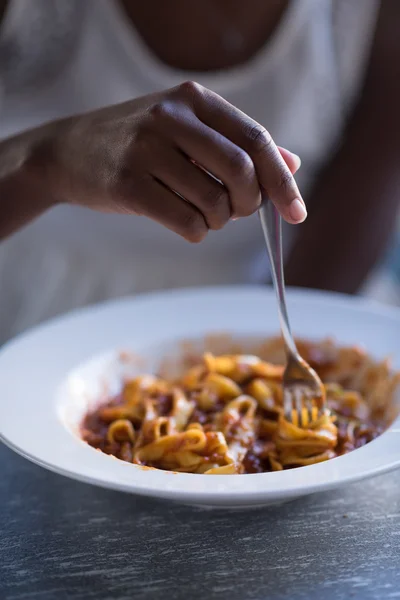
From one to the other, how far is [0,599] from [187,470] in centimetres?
34

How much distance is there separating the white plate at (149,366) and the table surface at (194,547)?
67 millimetres

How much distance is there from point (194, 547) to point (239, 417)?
0.99 ft

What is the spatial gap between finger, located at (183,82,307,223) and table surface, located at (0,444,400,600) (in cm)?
46

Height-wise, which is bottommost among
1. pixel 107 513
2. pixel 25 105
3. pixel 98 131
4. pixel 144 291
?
pixel 144 291

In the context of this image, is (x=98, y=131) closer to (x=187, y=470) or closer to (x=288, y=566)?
(x=187, y=470)

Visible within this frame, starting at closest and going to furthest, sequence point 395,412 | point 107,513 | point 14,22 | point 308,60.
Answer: point 107,513, point 395,412, point 14,22, point 308,60

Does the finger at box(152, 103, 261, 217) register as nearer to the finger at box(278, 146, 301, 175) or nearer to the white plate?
the finger at box(278, 146, 301, 175)

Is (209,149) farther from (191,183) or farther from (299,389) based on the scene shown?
(299,389)

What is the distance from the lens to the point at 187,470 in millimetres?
1066

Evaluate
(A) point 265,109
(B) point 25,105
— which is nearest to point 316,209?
(A) point 265,109

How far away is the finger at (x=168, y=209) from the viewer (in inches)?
38.7

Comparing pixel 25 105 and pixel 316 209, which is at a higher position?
pixel 25 105

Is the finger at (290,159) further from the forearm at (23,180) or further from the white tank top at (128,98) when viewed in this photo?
the white tank top at (128,98)

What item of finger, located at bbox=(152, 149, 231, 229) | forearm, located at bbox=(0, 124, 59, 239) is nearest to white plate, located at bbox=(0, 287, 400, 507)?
forearm, located at bbox=(0, 124, 59, 239)
